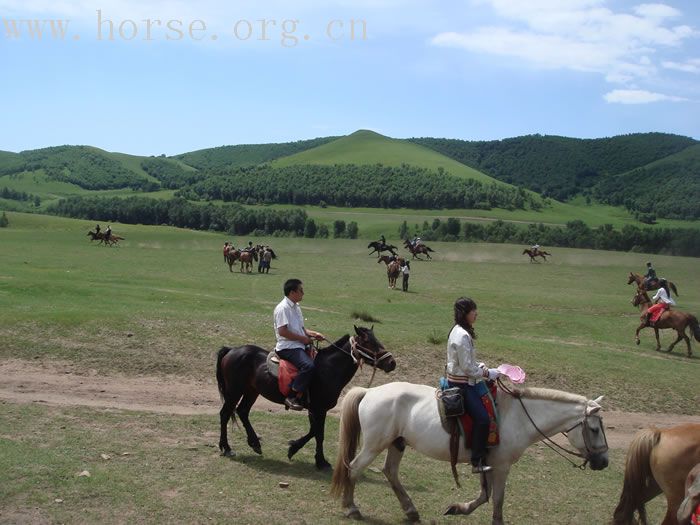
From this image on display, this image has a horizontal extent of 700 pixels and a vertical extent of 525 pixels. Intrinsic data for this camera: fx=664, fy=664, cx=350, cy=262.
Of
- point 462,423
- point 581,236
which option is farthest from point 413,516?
point 581,236

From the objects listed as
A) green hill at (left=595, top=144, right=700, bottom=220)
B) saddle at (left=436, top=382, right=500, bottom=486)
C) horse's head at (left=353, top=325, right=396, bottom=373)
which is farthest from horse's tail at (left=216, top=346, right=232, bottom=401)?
green hill at (left=595, top=144, right=700, bottom=220)

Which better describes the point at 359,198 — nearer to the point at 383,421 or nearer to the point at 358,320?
the point at 358,320

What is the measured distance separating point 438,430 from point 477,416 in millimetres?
550

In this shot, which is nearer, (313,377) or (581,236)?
(313,377)

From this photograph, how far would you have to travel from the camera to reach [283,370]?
10102mm

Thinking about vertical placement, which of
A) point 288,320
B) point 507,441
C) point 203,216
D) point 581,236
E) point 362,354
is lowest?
point 507,441

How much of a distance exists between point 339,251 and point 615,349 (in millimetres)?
46852

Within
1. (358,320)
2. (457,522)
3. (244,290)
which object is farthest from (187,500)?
(244,290)

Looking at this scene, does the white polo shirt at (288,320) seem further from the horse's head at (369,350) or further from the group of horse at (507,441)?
the group of horse at (507,441)

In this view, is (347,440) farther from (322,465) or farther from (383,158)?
(383,158)

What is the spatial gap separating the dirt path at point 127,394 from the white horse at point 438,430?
5667 mm

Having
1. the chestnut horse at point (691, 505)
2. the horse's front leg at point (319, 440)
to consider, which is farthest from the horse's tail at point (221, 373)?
the chestnut horse at point (691, 505)

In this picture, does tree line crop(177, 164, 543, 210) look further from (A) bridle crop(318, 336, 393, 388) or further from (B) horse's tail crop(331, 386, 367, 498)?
(B) horse's tail crop(331, 386, 367, 498)

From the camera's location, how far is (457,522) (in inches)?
331
